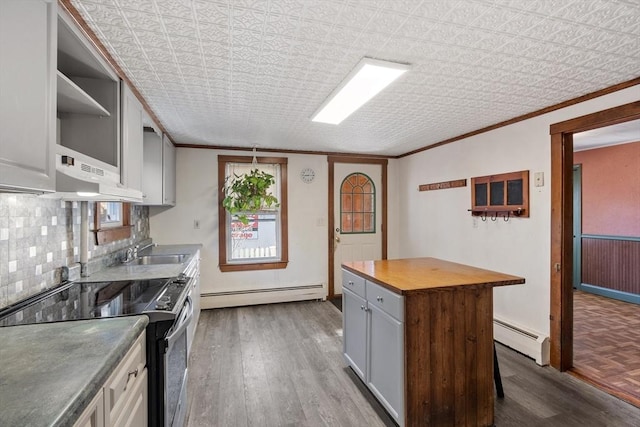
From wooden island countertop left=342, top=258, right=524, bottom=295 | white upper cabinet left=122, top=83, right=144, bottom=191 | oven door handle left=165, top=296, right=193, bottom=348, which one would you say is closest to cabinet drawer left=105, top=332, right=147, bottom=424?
oven door handle left=165, top=296, right=193, bottom=348

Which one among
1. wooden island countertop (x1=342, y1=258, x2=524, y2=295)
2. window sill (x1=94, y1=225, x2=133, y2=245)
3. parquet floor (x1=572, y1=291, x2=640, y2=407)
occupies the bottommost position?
parquet floor (x1=572, y1=291, x2=640, y2=407)

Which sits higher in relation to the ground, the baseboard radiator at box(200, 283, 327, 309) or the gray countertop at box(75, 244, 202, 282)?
the gray countertop at box(75, 244, 202, 282)

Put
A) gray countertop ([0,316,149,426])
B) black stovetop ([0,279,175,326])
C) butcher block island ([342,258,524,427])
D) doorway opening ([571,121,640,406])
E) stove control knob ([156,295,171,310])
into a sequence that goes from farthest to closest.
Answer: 1. doorway opening ([571,121,640,406])
2. butcher block island ([342,258,524,427])
3. stove control knob ([156,295,171,310])
4. black stovetop ([0,279,175,326])
5. gray countertop ([0,316,149,426])

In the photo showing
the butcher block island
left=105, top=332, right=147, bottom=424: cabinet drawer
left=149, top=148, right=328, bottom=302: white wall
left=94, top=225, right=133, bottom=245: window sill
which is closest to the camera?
left=105, top=332, right=147, bottom=424: cabinet drawer

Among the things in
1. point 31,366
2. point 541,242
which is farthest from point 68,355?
point 541,242

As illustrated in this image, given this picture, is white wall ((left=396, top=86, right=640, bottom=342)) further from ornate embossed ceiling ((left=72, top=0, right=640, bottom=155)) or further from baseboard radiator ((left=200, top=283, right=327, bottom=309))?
baseboard radiator ((left=200, top=283, right=327, bottom=309))

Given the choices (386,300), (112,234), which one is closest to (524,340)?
(386,300)

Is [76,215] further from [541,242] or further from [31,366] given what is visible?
[541,242]

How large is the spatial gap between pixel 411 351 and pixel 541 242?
6.09 feet

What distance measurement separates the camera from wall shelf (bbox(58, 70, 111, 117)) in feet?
4.57

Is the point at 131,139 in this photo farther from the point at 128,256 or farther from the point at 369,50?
the point at 369,50

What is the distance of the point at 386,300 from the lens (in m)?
1.95

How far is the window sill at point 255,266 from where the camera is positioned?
4.25m

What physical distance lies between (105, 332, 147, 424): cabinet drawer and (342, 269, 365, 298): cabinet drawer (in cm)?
142
